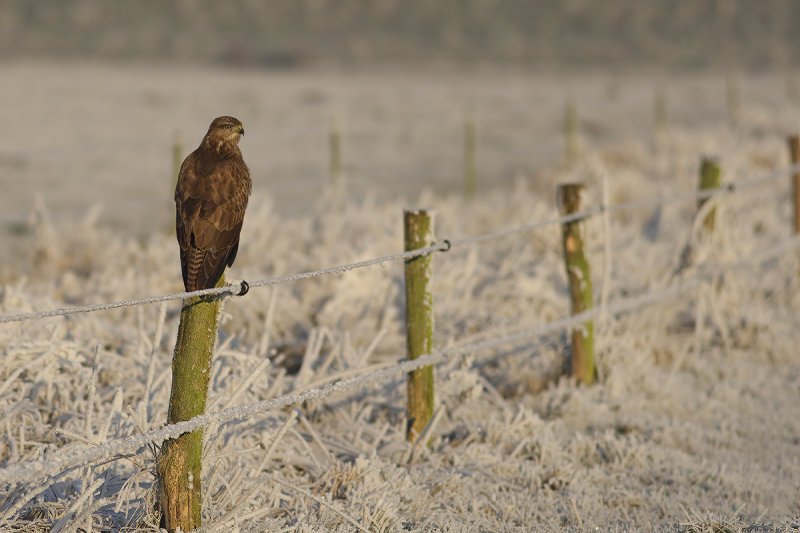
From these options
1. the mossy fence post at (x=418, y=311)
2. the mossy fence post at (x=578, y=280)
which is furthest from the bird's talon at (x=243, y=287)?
the mossy fence post at (x=578, y=280)

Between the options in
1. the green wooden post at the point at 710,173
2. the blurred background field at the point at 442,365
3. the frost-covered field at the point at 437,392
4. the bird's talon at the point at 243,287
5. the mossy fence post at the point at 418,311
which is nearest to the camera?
→ the bird's talon at the point at 243,287

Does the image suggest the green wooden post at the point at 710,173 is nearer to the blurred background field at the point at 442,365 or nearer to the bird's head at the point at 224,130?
the blurred background field at the point at 442,365

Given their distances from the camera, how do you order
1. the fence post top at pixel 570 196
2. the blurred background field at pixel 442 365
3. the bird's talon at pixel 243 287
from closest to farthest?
the bird's talon at pixel 243 287, the blurred background field at pixel 442 365, the fence post top at pixel 570 196

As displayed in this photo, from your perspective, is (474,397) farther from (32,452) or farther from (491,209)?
(491,209)

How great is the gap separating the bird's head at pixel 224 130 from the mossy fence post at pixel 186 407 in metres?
0.54

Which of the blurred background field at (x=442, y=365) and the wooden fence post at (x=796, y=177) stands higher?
the wooden fence post at (x=796, y=177)

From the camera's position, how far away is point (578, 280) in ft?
17.3

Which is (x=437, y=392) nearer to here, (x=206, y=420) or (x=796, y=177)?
(x=206, y=420)

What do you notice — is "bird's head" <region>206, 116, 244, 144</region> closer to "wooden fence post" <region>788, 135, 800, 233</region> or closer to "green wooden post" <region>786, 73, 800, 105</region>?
"wooden fence post" <region>788, 135, 800, 233</region>

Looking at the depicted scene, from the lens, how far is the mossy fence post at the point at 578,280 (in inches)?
207

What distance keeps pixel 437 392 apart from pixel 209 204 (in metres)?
2.12

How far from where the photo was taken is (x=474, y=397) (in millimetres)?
4840

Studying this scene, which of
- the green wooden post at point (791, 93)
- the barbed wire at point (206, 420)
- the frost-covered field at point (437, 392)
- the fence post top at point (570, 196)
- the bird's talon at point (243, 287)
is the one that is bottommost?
the frost-covered field at point (437, 392)

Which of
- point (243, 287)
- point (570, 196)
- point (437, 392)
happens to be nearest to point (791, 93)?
point (570, 196)
